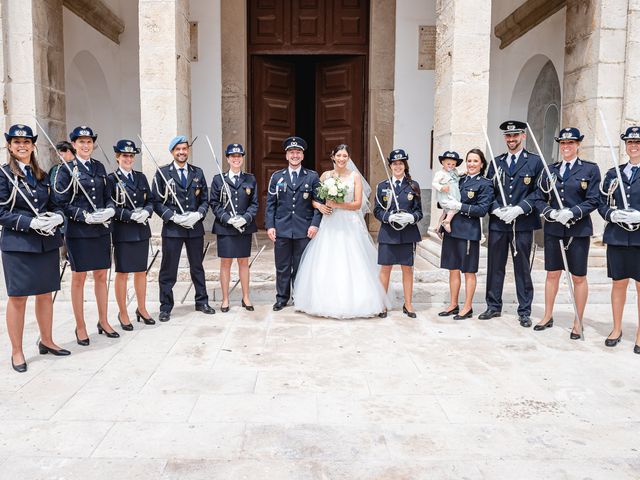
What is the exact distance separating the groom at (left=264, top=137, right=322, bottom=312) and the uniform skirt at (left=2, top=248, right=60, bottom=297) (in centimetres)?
229

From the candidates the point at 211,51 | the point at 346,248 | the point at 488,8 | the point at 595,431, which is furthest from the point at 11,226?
the point at 211,51

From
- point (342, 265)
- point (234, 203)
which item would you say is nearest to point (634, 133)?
point (342, 265)

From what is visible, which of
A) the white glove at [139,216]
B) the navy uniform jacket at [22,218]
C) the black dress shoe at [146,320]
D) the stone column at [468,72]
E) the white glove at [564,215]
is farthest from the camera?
the stone column at [468,72]

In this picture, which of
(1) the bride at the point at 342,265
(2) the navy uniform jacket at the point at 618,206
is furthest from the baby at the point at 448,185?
(2) the navy uniform jacket at the point at 618,206

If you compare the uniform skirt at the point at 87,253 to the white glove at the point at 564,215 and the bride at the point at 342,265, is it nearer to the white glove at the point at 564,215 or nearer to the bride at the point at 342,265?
the bride at the point at 342,265

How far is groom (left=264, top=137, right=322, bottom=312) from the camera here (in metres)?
6.31

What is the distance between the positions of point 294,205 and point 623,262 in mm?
3150

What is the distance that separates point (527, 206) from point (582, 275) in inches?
31.4

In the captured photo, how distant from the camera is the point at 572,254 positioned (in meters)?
5.49

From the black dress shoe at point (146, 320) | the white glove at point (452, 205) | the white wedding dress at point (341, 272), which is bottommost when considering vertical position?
the black dress shoe at point (146, 320)

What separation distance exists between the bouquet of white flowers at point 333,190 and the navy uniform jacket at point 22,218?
100 inches

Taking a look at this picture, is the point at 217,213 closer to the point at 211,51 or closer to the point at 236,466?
the point at 236,466

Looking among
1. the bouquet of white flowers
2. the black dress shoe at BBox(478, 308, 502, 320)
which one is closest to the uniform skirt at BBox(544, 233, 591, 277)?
the black dress shoe at BBox(478, 308, 502, 320)

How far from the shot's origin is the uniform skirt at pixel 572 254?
5.46 metres
